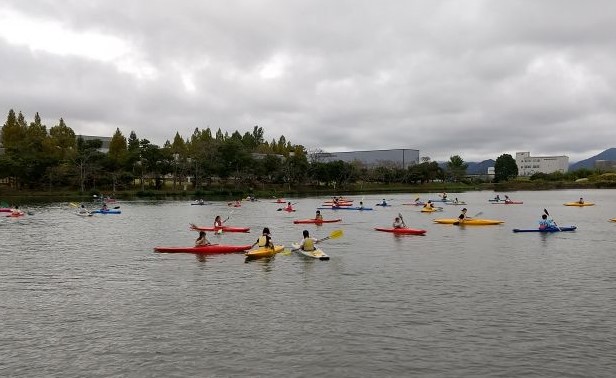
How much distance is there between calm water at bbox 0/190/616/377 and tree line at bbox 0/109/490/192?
75125 millimetres

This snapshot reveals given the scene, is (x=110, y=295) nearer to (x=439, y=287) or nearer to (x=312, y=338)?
(x=312, y=338)

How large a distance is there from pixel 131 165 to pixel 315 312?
335ft

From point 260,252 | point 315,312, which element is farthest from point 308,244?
point 315,312

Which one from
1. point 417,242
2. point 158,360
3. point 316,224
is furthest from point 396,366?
point 316,224

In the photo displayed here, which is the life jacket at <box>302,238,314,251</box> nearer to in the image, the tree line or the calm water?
the calm water

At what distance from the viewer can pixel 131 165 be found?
11256cm

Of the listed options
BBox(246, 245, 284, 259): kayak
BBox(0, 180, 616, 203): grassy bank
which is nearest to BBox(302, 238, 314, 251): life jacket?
BBox(246, 245, 284, 259): kayak

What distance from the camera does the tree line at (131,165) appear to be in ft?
338

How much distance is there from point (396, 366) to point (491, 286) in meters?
10.4

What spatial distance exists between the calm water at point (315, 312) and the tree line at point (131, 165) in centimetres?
7513

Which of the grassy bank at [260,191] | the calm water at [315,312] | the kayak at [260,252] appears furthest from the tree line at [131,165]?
the kayak at [260,252]

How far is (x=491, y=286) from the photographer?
2219cm

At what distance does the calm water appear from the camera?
533 inches

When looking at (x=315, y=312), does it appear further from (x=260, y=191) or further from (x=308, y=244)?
(x=260, y=191)
